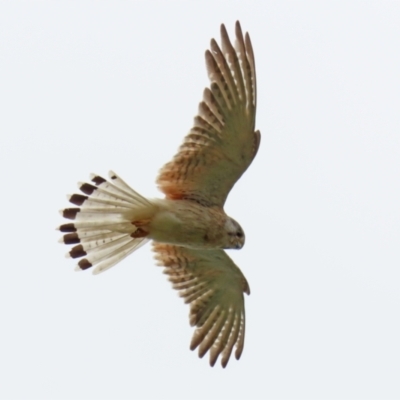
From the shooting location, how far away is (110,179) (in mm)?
11266

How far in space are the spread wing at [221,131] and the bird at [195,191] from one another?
10 mm

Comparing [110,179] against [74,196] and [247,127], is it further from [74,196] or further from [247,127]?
[247,127]

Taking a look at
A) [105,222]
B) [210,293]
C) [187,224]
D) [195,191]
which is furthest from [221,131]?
[210,293]

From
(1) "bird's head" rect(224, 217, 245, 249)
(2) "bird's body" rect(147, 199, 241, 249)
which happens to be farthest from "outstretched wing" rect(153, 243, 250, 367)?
(2) "bird's body" rect(147, 199, 241, 249)

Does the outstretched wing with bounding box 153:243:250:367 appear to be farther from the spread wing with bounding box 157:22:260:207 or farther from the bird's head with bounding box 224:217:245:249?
the spread wing with bounding box 157:22:260:207

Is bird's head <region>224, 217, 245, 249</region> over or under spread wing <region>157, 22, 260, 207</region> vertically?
under

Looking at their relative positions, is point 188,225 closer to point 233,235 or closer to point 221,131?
point 233,235

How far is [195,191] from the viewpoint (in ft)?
40.0

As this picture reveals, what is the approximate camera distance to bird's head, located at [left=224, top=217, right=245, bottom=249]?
1222cm

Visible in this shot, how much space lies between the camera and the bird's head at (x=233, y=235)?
12223 mm

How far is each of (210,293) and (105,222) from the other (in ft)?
7.02

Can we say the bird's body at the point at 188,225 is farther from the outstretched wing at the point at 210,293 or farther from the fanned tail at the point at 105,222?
the outstretched wing at the point at 210,293

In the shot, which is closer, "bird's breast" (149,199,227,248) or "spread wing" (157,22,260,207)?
"spread wing" (157,22,260,207)

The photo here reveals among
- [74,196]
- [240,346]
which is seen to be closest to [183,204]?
[74,196]
